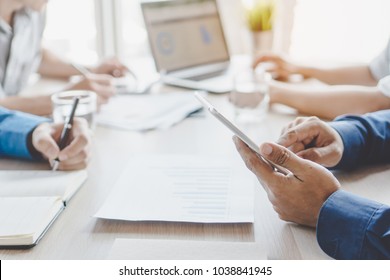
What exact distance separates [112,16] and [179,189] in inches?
63.0

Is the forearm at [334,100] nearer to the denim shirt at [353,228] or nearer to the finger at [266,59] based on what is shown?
the finger at [266,59]

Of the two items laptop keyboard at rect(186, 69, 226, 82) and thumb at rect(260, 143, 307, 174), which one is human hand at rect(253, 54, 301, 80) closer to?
laptop keyboard at rect(186, 69, 226, 82)

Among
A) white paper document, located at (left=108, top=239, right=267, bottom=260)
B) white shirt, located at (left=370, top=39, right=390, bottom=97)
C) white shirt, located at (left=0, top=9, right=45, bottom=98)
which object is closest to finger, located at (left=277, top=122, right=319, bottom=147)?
white paper document, located at (left=108, top=239, right=267, bottom=260)

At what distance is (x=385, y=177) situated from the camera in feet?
3.00

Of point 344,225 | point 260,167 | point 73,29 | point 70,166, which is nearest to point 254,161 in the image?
point 260,167

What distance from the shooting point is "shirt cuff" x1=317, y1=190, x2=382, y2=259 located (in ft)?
2.25

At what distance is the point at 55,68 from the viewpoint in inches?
66.4

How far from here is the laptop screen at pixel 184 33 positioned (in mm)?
1576

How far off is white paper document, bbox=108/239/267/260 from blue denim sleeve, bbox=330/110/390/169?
0.33m

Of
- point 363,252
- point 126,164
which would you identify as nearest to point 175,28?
point 126,164

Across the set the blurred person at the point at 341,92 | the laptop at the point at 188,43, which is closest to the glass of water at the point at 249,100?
the blurred person at the point at 341,92

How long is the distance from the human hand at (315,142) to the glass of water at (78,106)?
18.9 inches

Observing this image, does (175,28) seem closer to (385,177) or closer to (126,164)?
(126,164)
